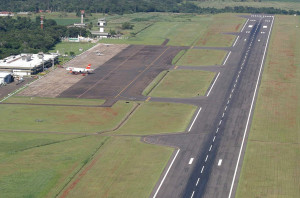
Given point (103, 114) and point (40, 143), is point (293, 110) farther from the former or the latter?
point (40, 143)

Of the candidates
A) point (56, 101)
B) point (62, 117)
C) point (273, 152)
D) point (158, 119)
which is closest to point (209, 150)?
point (273, 152)

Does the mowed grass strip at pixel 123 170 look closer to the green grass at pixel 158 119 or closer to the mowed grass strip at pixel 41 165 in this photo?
the mowed grass strip at pixel 41 165

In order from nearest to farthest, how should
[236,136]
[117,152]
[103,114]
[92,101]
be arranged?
[117,152] → [236,136] → [103,114] → [92,101]

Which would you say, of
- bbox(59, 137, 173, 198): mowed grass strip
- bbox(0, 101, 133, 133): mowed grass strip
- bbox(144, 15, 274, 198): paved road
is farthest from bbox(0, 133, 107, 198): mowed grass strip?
bbox(144, 15, 274, 198): paved road

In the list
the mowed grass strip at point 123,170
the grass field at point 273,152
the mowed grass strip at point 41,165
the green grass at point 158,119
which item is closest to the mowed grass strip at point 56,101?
the green grass at point 158,119

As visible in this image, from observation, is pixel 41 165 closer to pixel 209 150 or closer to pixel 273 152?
pixel 209 150

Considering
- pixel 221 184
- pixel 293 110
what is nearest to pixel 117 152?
pixel 221 184

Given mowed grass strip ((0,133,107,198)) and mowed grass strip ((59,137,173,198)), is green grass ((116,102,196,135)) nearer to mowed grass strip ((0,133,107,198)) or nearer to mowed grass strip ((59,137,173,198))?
mowed grass strip ((59,137,173,198))

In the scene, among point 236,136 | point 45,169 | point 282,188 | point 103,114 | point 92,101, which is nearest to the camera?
point 282,188
